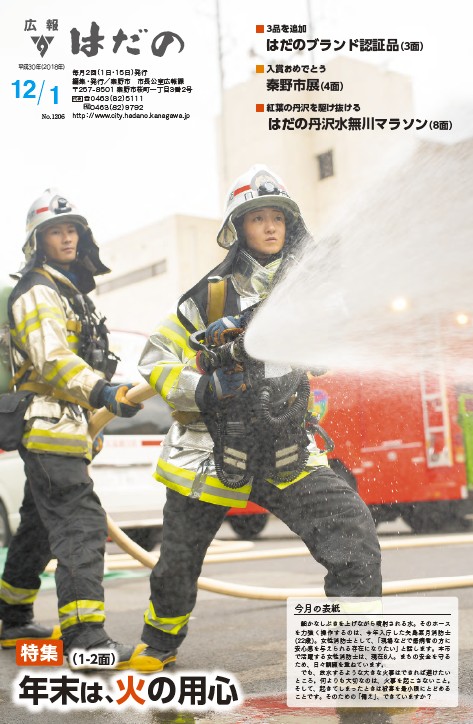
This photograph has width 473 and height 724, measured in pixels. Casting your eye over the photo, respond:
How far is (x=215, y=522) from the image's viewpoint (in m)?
2.67

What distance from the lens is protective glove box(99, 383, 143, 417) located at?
2.83m

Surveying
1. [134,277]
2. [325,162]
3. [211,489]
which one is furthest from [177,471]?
[134,277]

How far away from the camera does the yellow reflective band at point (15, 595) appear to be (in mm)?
3430

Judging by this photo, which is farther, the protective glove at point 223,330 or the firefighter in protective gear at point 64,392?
the firefighter in protective gear at point 64,392

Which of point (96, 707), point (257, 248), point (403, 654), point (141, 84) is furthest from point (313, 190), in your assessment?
point (96, 707)

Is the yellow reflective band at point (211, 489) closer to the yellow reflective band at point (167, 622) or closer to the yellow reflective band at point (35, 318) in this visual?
the yellow reflective band at point (167, 622)

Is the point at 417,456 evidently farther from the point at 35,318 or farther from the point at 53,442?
the point at 35,318

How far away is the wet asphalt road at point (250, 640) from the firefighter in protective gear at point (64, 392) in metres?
0.34

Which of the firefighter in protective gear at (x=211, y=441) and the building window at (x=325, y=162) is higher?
the building window at (x=325, y=162)

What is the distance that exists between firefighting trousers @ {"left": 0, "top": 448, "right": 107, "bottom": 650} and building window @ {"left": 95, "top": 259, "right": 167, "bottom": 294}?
74 centimetres

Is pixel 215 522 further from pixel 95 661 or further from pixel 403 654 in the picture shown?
pixel 403 654

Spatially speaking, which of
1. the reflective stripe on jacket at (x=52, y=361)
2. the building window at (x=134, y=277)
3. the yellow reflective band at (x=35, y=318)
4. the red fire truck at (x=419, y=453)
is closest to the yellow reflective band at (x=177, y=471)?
the reflective stripe on jacket at (x=52, y=361)

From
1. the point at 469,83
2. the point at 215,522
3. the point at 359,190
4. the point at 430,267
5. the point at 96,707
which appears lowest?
the point at 96,707

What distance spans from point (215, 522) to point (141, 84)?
1.18 meters
